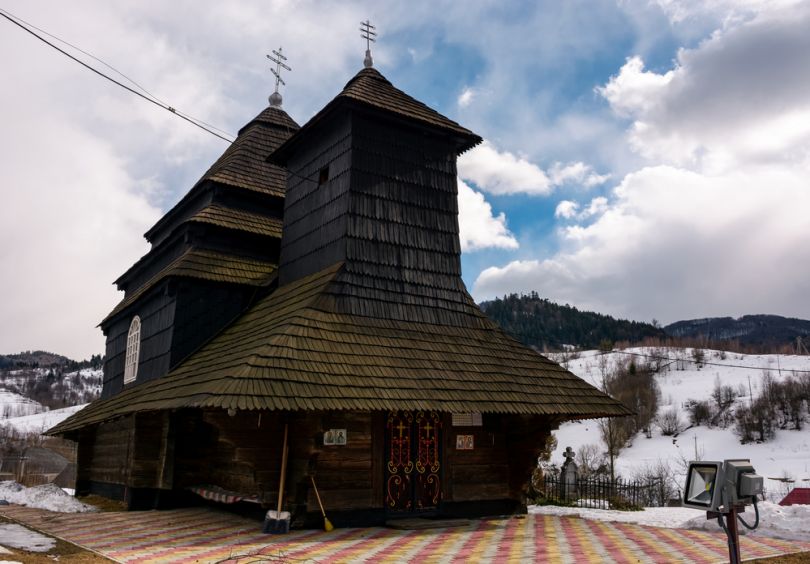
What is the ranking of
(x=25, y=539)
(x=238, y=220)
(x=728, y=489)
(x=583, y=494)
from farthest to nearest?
(x=583, y=494)
(x=238, y=220)
(x=25, y=539)
(x=728, y=489)

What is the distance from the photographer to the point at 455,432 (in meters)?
11.2

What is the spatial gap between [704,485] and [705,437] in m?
69.1

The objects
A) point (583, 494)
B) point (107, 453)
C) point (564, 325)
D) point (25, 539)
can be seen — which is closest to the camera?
point (25, 539)

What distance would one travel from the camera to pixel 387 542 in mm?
8242

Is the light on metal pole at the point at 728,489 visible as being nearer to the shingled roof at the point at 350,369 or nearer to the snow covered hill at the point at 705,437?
the shingled roof at the point at 350,369

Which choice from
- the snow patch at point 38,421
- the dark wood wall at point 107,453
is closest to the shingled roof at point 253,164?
the dark wood wall at point 107,453

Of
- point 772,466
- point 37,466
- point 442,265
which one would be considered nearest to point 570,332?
point 772,466

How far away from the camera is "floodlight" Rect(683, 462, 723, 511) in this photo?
4828mm

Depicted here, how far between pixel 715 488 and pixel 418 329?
24.0 feet

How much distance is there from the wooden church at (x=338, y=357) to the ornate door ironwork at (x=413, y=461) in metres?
0.03

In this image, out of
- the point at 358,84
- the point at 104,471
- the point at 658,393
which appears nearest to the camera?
the point at 358,84

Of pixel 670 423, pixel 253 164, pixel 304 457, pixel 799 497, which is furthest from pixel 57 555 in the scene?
pixel 670 423

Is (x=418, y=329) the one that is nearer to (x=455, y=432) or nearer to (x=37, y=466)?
(x=455, y=432)

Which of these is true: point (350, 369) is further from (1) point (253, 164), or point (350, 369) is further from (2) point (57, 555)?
(1) point (253, 164)
